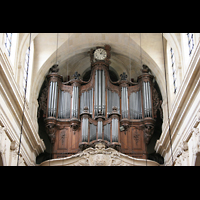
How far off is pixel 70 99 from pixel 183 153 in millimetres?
5655

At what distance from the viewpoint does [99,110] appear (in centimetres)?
1581

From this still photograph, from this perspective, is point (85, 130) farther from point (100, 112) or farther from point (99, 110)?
point (99, 110)

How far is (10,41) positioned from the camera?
41.6ft

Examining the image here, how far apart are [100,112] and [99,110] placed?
269 millimetres

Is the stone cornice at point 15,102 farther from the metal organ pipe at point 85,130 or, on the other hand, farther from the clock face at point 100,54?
the clock face at point 100,54

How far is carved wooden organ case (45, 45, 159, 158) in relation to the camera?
15336 millimetres

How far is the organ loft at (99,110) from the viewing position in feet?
50.3

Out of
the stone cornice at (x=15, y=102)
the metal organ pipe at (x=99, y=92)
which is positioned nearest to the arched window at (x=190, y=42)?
the metal organ pipe at (x=99, y=92)

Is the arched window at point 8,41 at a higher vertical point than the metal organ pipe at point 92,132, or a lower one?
higher

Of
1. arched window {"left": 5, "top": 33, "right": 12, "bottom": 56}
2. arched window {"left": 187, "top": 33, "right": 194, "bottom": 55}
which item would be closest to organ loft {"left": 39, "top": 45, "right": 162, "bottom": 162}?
arched window {"left": 187, "top": 33, "right": 194, "bottom": 55}
